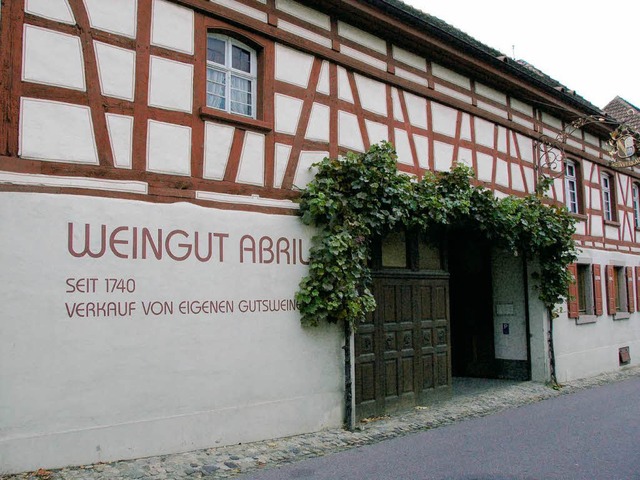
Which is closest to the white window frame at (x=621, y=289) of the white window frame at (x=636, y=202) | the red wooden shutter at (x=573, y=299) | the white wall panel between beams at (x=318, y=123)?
the white window frame at (x=636, y=202)

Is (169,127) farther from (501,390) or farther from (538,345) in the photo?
(538,345)

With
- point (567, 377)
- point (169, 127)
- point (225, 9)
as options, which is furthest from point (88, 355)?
point (567, 377)

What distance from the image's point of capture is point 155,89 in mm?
6543

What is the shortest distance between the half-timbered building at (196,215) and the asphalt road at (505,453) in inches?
43.4

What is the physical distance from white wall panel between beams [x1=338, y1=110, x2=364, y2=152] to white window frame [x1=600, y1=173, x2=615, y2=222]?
9.75m

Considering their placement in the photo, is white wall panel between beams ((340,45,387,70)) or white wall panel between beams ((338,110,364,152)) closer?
white wall panel between beams ((338,110,364,152))

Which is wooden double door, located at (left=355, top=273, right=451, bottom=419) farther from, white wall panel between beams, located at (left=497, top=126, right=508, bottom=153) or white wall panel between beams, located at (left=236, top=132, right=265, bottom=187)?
white wall panel between beams, located at (left=497, top=126, right=508, bottom=153)

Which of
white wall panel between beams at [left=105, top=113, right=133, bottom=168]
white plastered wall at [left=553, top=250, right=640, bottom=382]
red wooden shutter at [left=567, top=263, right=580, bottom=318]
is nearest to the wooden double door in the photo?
white plastered wall at [left=553, top=250, right=640, bottom=382]

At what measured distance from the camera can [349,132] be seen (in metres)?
8.59

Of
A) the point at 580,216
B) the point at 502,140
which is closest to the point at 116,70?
the point at 502,140

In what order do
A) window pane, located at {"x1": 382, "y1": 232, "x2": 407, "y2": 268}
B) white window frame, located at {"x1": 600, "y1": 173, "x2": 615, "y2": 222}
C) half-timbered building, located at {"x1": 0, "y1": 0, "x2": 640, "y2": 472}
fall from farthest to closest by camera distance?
white window frame, located at {"x1": 600, "y1": 173, "x2": 615, "y2": 222}
window pane, located at {"x1": 382, "y1": 232, "x2": 407, "y2": 268}
half-timbered building, located at {"x1": 0, "y1": 0, "x2": 640, "y2": 472}

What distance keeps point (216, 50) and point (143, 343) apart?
3812 millimetres

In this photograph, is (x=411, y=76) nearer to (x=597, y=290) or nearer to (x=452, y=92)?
(x=452, y=92)

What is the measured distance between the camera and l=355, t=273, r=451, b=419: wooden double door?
8.62 metres
